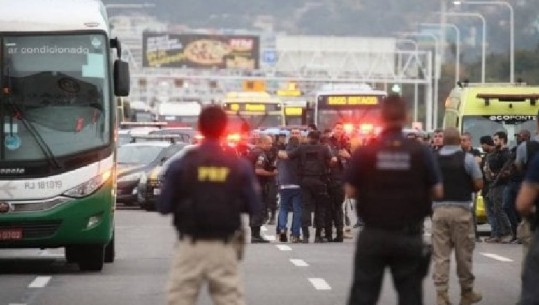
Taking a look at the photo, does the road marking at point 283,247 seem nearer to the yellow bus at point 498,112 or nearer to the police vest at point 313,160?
the police vest at point 313,160

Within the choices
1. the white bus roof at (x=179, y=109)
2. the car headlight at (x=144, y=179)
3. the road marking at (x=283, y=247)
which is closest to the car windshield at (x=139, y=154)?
the car headlight at (x=144, y=179)

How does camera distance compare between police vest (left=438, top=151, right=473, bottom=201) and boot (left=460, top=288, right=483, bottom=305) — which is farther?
boot (left=460, top=288, right=483, bottom=305)

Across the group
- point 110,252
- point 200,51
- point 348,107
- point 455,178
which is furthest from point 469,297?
point 200,51

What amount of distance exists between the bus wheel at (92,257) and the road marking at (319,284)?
99.5 inches

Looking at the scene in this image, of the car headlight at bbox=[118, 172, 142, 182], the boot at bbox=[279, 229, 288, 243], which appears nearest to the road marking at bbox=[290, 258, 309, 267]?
the boot at bbox=[279, 229, 288, 243]

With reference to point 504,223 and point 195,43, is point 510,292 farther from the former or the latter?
point 195,43

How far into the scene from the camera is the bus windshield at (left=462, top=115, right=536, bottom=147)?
32.9 meters

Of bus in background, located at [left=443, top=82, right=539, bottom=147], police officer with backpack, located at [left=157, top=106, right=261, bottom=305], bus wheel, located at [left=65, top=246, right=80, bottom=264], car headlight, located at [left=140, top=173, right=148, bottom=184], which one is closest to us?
police officer with backpack, located at [left=157, top=106, right=261, bottom=305]

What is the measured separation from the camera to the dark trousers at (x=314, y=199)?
28.0 m

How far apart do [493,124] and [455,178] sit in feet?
51.7

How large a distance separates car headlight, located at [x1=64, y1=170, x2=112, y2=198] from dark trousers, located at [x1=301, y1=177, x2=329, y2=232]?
7.15 meters

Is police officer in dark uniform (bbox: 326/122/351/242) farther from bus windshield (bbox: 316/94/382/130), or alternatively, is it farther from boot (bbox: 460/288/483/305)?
bus windshield (bbox: 316/94/382/130)

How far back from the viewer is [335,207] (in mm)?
28391

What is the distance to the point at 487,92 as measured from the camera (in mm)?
33062
